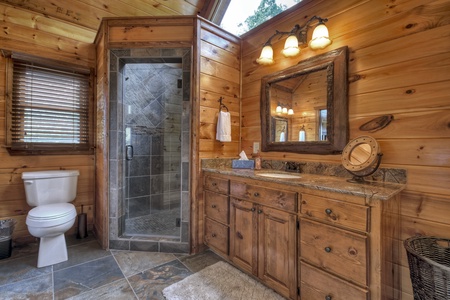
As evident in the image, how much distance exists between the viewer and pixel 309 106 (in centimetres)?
187

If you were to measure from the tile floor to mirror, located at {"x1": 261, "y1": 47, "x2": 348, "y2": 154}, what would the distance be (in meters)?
1.38

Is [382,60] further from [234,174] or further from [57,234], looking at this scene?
[57,234]

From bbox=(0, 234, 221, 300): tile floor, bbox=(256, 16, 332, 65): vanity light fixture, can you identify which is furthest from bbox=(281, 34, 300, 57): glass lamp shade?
bbox=(0, 234, 221, 300): tile floor

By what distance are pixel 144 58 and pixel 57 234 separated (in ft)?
5.99

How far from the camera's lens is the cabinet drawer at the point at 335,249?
1.08m

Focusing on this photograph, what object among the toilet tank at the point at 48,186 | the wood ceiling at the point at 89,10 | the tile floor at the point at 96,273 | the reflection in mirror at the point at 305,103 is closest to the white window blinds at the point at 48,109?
the toilet tank at the point at 48,186

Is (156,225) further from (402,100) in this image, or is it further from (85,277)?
(402,100)

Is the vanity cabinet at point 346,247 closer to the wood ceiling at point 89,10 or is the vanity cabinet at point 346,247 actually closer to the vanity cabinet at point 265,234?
the vanity cabinet at point 265,234

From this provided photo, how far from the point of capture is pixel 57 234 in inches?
73.8

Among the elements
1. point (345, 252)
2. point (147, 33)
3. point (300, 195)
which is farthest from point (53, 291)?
point (147, 33)

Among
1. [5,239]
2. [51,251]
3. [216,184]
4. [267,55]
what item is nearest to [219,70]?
[267,55]

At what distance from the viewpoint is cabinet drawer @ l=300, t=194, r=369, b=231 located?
1079 mm

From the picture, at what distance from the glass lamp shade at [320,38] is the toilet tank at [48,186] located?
2684 mm

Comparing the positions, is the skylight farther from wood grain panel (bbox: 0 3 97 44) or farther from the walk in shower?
wood grain panel (bbox: 0 3 97 44)
